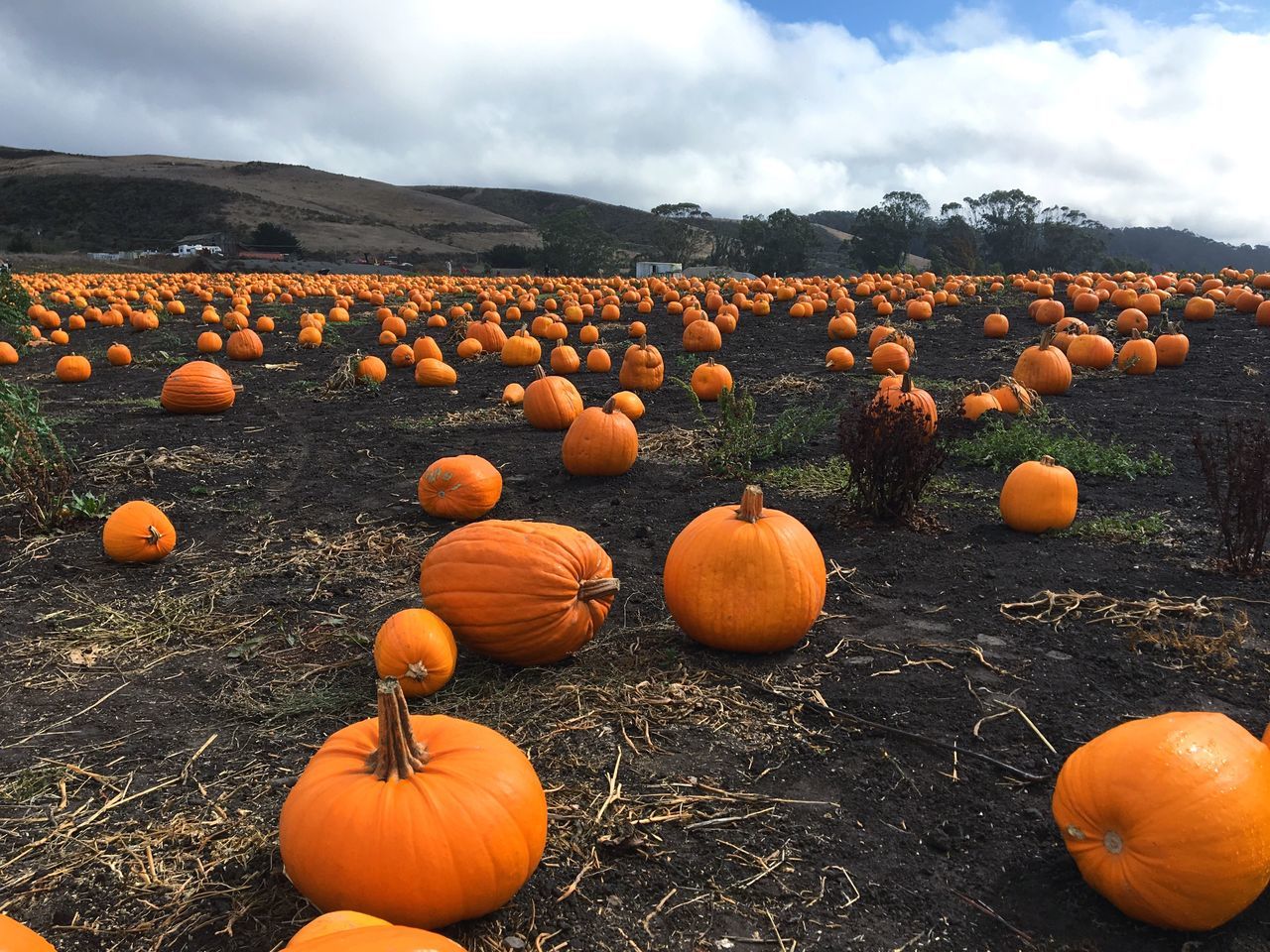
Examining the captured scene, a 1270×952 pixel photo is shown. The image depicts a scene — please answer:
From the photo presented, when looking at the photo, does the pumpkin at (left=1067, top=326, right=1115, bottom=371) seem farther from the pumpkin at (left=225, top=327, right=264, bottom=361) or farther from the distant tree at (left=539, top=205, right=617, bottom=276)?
the distant tree at (left=539, top=205, right=617, bottom=276)

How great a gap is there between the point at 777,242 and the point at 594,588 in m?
53.2

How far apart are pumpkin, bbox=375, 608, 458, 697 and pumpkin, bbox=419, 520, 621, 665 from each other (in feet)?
0.54

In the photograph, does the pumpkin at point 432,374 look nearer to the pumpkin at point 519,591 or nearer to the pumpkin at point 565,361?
the pumpkin at point 565,361

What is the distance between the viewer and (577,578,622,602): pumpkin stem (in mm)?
3512

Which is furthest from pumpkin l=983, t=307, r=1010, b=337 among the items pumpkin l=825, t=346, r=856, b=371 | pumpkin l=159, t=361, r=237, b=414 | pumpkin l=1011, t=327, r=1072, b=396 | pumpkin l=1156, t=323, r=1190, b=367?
pumpkin l=159, t=361, r=237, b=414

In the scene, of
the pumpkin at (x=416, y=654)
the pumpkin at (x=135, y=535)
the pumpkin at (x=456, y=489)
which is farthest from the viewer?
the pumpkin at (x=456, y=489)

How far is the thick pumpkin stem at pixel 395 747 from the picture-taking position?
213cm

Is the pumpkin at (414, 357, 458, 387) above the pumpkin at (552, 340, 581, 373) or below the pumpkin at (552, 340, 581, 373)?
below

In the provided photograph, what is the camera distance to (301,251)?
5872cm

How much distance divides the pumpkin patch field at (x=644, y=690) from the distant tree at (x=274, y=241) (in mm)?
57745

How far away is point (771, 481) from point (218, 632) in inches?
154

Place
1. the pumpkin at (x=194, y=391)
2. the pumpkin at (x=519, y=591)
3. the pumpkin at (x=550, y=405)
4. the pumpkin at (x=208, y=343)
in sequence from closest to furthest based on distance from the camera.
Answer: the pumpkin at (x=519, y=591)
the pumpkin at (x=550, y=405)
the pumpkin at (x=194, y=391)
the pumpkin at (x=208, y=343)

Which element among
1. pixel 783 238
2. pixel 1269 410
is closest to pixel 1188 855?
pixel 1269 410

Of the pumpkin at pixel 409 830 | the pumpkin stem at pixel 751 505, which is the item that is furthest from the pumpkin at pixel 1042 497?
the pumpkin at pixel 409 830
